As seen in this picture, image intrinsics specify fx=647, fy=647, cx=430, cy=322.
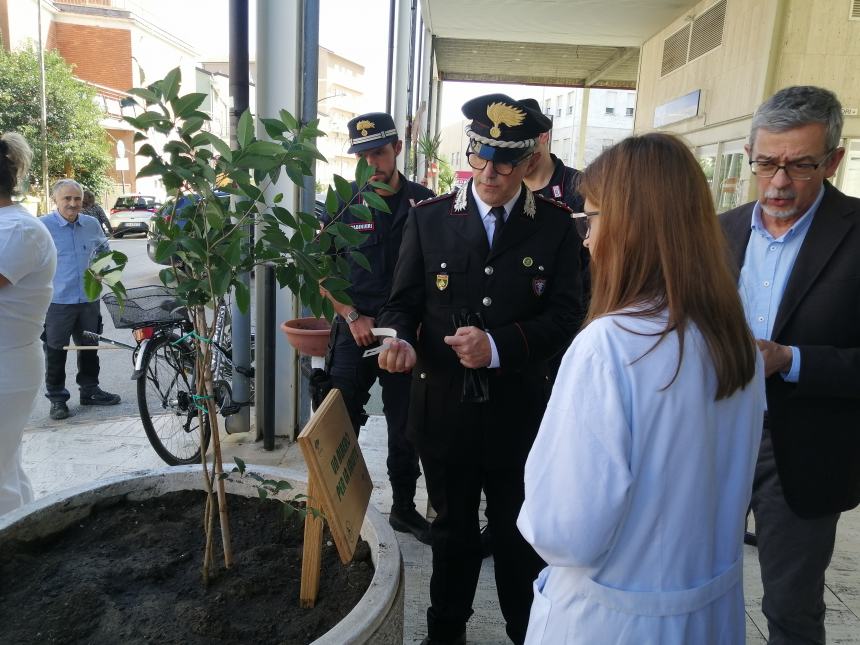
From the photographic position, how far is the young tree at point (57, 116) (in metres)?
23.5

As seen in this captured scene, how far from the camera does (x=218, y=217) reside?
1.45 m

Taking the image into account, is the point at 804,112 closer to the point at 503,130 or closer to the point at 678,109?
the point at 503,130

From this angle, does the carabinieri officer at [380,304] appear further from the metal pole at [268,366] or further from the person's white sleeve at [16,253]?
the person's white sleeve at [16,253]

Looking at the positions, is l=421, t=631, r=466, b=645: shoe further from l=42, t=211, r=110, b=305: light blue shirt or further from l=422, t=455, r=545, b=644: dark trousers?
l=42, t=211, r=110, b=305: light blue shirt

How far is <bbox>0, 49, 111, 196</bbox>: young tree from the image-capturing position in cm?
2345

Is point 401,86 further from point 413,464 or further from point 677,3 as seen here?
point 677,3

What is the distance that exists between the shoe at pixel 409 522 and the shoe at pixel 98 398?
315cm

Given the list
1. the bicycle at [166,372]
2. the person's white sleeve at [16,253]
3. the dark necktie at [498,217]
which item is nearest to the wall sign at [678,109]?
the bicycle at [166,372]

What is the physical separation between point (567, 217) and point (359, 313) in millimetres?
1135

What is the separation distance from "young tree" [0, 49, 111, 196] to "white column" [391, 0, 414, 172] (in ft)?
65.8

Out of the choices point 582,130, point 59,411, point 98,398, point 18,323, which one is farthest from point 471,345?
point 582,130

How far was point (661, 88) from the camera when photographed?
44.3 ft

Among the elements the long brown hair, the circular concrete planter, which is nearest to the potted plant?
the circular concrete planter

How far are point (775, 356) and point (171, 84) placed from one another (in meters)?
1.51
